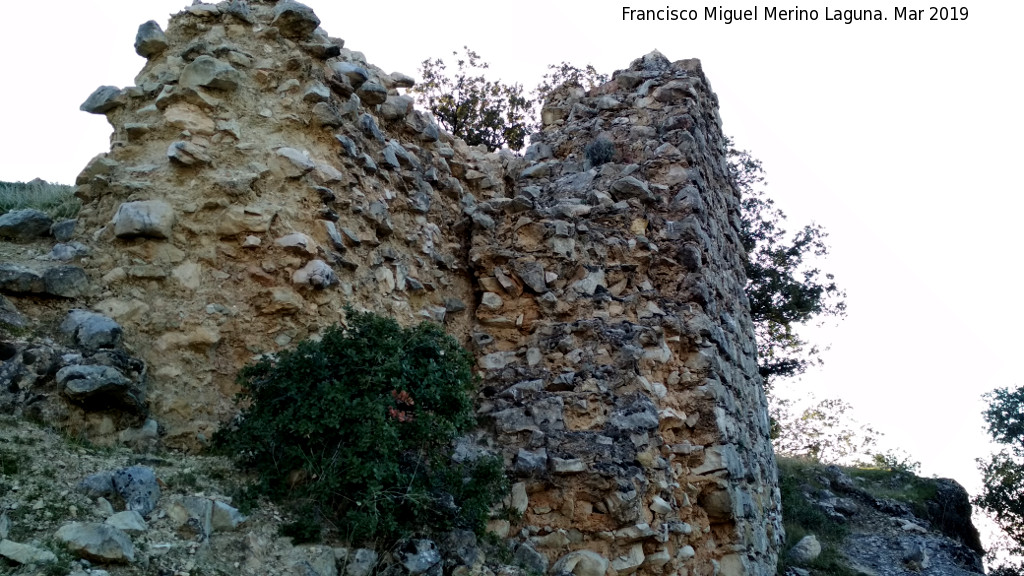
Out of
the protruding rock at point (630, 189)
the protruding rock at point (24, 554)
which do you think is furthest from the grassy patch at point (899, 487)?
the protruding rock at point (24, 554)

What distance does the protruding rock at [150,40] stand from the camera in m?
5.40

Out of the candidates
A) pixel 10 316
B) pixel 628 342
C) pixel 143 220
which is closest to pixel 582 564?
pixel 628 342

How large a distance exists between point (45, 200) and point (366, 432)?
349cm

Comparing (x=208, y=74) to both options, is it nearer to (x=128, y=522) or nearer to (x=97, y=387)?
(x=97, y=387)

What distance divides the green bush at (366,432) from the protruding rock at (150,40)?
2.58 metres

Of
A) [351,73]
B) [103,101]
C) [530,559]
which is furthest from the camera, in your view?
[351,73]

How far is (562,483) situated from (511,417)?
23.8 inches

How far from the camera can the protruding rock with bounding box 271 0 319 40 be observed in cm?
559

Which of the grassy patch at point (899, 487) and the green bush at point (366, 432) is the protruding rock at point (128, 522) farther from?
the grassy patch at point (899, 487)

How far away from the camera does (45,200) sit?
18.3 feet

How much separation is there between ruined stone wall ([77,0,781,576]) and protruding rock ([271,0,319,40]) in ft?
0.09

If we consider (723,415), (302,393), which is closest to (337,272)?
(302,393)

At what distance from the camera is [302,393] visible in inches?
154

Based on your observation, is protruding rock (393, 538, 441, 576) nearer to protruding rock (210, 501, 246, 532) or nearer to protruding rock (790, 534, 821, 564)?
protruding rock (210, 501, 246, 532)
